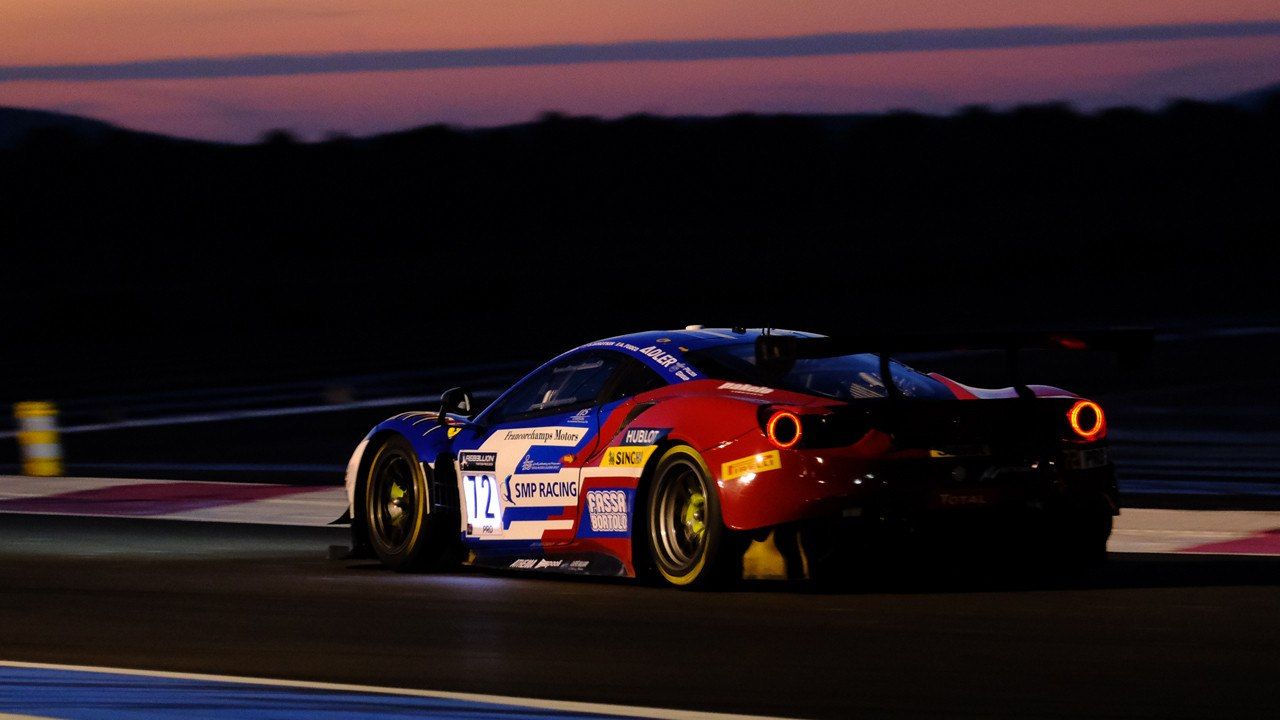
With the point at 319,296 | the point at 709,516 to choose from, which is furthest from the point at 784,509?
the point at 319,296

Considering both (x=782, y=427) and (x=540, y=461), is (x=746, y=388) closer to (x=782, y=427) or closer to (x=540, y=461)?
(x=782, y=427)

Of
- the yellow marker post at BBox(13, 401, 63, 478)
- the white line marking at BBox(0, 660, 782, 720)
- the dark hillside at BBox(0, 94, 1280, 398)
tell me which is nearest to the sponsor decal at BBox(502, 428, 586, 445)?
the white line marking at BBox(0, 660, 782, 720)

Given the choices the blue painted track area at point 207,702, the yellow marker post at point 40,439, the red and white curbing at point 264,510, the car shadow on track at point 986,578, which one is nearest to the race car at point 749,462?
the car shadow on track at point 986,578

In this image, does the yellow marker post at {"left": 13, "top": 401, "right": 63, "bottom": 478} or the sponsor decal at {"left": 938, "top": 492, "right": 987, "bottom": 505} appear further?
the yellow marker post at {"left": 13, "top": 401, "right": 63, "bottom": 478}

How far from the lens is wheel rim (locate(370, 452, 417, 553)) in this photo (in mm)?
11203

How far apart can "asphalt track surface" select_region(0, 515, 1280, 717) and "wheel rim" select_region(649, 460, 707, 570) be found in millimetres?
166

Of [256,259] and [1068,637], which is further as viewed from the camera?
[256,259]

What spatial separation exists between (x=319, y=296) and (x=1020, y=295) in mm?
20118

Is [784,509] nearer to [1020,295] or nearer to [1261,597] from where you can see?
[1261,597]

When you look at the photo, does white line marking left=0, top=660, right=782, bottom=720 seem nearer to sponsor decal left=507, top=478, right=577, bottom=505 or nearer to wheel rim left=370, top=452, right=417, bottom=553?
sponsor decal left=507, top=478, right=577, bottom=505

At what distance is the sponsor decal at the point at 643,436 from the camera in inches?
385

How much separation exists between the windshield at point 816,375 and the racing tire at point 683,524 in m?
0.47

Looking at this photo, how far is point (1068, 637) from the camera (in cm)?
809

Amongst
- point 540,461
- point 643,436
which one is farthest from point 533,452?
point 643,436
